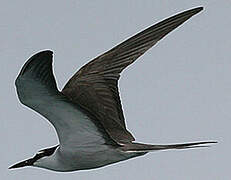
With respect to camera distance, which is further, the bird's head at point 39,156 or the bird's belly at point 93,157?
the bird's head at point 39,156

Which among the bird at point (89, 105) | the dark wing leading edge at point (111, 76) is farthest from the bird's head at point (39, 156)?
the dark wing leading edge at point (111, 76)

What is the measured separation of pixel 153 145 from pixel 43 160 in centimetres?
86

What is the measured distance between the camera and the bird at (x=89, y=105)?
181 inches

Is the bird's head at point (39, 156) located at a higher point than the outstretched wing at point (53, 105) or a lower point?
lower

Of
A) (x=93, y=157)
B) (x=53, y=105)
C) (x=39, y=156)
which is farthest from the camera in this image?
(x=39, y=156)

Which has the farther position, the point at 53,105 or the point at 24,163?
the point at 24,163

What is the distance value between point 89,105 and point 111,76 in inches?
16.7

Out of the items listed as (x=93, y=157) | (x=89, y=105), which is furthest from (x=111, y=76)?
A: (x=93, y=157)

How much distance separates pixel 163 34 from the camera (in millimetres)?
6246

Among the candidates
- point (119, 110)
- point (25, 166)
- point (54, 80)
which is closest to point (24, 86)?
point (54, 80)

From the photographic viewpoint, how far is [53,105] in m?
4.81

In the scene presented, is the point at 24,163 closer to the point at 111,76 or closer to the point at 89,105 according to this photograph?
the point at 89,105

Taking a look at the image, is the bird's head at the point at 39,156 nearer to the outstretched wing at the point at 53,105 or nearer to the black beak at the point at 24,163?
the black beak at the point at 24,163

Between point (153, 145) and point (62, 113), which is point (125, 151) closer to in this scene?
point (153, 145)
